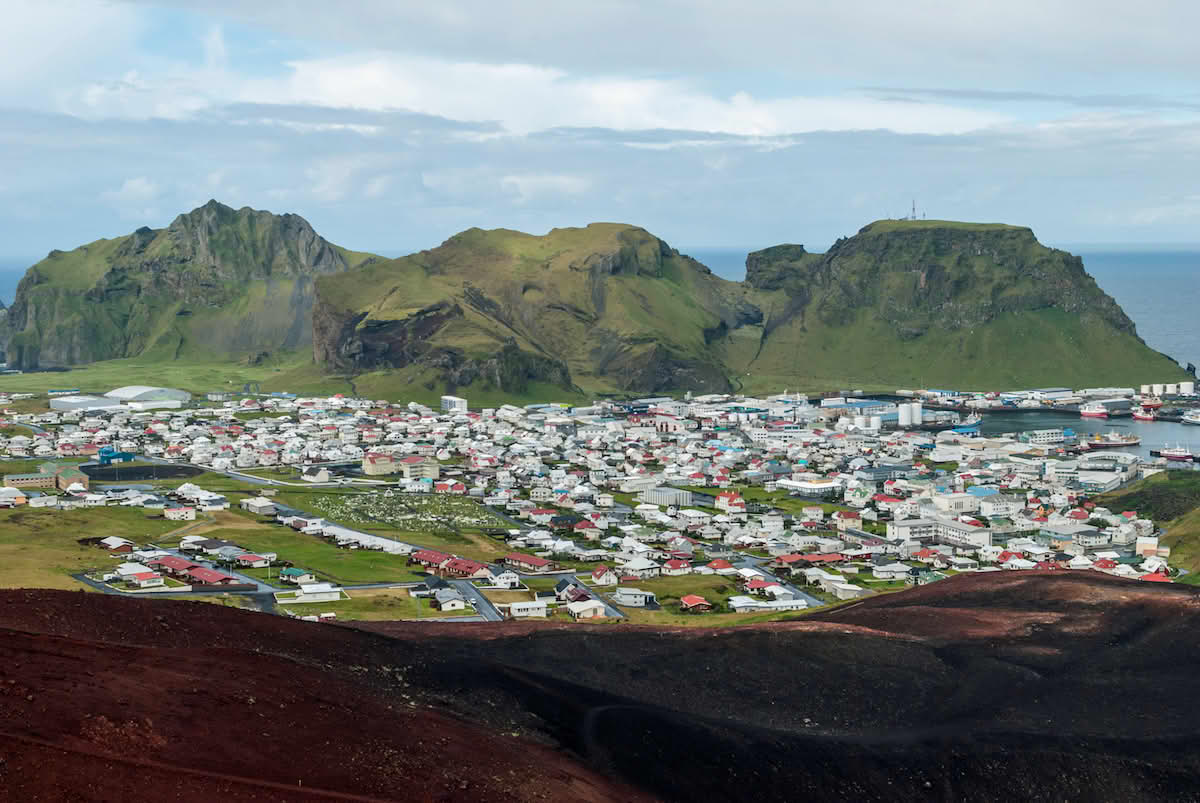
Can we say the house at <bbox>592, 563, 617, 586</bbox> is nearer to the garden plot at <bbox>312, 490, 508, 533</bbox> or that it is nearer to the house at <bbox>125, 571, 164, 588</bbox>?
the garden plot at <bbox>312, 490, 508, 533</bbox>

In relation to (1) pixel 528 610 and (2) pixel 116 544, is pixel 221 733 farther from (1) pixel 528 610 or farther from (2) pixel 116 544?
(2) pixel 116 544

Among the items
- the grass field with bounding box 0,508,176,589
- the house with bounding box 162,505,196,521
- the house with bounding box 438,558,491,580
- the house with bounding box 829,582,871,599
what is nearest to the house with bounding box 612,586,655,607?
the house with bounding box 438,558,491,580

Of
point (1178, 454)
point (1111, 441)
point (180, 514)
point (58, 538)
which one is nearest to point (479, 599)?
point (58, 538)

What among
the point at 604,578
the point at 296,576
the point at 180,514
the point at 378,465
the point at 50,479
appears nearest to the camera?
the point at 296,576

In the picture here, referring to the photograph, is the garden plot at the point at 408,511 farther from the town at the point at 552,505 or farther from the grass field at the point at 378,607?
the grass field at the point at 378,607

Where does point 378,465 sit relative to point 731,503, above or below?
above

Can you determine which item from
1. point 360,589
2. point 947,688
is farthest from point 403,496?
point 947,688
